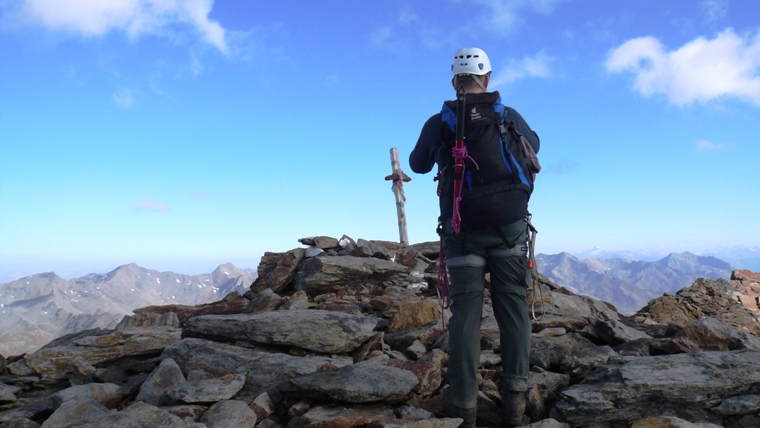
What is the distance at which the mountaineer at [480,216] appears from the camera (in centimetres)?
672

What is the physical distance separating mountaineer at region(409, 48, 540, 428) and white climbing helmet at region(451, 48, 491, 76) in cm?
1

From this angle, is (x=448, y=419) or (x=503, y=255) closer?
(x=448, y=419)

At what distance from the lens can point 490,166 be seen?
674 centimetres

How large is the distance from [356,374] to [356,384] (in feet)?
1.02

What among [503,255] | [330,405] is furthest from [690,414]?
[330,405]

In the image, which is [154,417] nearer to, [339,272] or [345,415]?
[345,415]

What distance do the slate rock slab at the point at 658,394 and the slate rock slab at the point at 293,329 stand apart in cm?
398

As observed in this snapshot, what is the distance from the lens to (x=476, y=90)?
23.4ft

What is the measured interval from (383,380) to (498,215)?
2.99 m

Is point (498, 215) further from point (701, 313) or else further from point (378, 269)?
point (701, 313)

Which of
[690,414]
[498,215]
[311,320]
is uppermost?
[498,215]

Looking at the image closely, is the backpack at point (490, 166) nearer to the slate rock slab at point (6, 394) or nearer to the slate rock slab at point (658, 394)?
the slate rock slab at point (658, 394)

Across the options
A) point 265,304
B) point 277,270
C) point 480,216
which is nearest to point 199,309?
point 265,304

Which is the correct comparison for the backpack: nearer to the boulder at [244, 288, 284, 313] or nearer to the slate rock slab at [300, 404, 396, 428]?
the slate rock slab at [300, 404, 396, 428]
